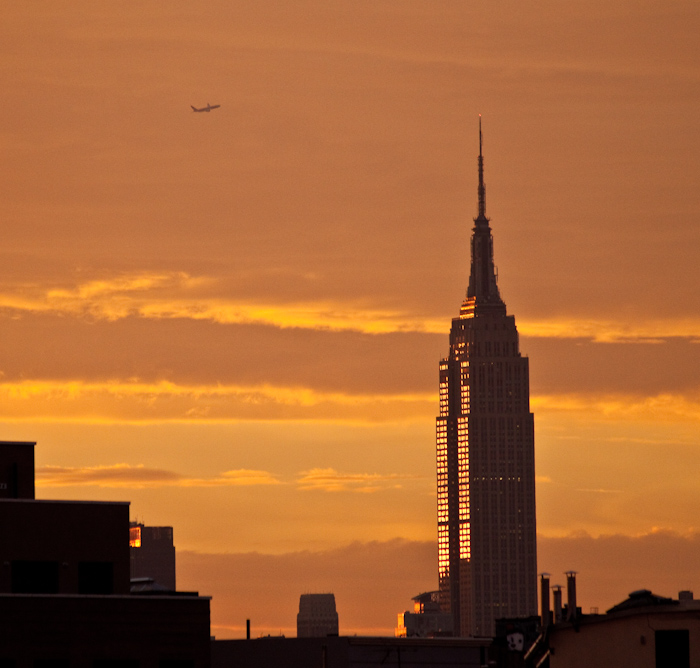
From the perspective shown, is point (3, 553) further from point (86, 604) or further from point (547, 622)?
point (547, 622)

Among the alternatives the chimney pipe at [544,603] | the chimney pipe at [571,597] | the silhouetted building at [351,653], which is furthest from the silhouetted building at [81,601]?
the chimney pipe at [571,597]

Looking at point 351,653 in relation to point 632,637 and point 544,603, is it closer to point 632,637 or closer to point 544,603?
point 544,603

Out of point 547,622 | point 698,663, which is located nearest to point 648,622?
point 698,663

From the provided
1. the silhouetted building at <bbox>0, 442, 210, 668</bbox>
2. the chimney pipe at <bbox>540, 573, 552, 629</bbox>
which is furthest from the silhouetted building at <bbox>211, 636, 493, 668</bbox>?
the chimney pipe at <bbox>540, 573, 552, 629</bbox>

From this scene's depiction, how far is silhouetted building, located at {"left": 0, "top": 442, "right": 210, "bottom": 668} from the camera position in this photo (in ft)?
369

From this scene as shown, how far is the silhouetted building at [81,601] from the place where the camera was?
112500 millimetres

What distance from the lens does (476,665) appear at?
129750mm

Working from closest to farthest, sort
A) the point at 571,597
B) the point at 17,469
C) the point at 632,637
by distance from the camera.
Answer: the point at 632,637, the point at 571,597, the point at 17,469

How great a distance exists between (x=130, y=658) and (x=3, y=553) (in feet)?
28.7

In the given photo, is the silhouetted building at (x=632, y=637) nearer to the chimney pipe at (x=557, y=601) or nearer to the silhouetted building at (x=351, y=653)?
the chimney pipe at (x=557, y=601)

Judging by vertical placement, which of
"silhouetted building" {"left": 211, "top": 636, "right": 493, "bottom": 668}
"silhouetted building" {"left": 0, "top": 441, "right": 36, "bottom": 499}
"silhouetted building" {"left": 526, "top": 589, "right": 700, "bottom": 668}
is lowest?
"silhouetted building" {"left": 526, "top": 589, "right": 700, "bottom": 668}

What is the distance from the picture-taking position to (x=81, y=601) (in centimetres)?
11369

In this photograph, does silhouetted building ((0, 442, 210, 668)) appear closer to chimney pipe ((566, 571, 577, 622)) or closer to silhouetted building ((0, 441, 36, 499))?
silhouetted building ((0, 441, 36, 499))

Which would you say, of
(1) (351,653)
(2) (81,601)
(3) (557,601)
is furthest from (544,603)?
(1) (351,653)
